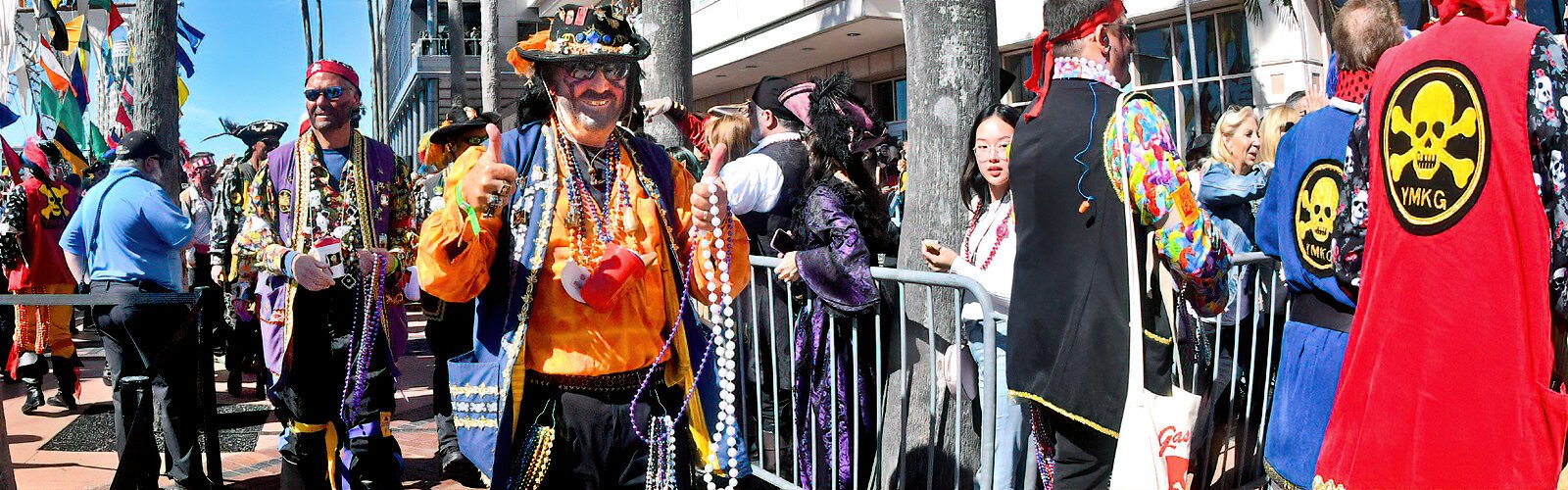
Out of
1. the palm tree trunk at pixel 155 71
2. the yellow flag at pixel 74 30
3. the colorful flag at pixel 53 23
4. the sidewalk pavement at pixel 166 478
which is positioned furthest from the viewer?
the yellow flag at pixel 74 30

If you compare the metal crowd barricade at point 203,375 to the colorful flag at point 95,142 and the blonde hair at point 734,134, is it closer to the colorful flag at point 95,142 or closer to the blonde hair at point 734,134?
the blonde hair at point 734,134

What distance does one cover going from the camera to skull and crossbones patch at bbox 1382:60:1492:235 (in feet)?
7.32

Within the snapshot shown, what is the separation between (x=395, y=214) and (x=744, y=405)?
1.70m

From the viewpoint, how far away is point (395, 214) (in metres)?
5.06

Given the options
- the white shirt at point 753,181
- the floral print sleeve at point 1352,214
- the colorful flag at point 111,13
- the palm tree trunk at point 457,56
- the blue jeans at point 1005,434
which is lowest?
the blue jeans at point 1005,434

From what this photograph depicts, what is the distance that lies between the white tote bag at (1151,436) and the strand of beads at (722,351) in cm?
109

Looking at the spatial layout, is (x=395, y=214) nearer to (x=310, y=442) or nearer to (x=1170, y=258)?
(x=310, y=442)

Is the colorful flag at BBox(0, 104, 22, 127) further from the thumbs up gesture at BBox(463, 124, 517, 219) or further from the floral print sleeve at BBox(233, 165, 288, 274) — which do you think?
the thumbs up gesture at BBox(463, 124, 517, 219)

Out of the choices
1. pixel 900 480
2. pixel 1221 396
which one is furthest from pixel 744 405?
pixel 1221 396

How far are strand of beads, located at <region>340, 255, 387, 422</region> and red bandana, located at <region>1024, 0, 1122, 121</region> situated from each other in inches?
109

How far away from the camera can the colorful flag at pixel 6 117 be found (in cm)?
758

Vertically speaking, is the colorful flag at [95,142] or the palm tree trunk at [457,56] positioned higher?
the palm tree trunk at [457,56]

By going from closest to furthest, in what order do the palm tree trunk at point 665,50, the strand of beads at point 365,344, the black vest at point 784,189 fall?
the strand of beads at point 365,344, the black vest at point 784,189, the palm tree trunk at point 665,50

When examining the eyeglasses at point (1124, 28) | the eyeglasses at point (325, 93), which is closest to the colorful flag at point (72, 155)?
the eyeglasses at point (325, 93)
